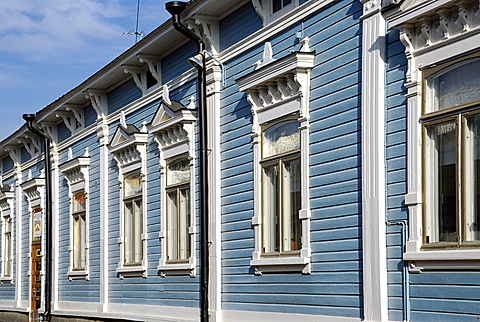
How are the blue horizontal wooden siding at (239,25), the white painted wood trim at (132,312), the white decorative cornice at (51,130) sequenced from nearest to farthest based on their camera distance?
the blue horizontal wooden siding at (239,25) < the white painted wood trim at (132,312) < the white decorative cornice at (51,130)

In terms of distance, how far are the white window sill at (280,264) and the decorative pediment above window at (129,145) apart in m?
5.42

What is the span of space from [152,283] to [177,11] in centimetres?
544

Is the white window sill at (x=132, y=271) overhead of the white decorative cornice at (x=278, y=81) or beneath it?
beneath

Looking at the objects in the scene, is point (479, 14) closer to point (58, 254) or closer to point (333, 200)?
point (333, 200)

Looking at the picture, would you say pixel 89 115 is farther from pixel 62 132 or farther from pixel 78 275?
pixel 78 275

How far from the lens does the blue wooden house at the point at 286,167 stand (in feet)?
30.2

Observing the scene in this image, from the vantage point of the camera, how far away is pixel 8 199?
29.1 metres

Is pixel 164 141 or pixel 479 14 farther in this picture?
pixel 164 141

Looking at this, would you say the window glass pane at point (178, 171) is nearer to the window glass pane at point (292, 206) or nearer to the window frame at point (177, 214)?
the window frame at point (177, 214)

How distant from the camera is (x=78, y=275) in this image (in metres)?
21.8

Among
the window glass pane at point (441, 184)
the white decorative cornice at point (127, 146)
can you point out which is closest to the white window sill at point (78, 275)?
the white decorative cornice at point (127, 146)

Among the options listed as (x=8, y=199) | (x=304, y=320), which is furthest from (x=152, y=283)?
(x=8, y=199)

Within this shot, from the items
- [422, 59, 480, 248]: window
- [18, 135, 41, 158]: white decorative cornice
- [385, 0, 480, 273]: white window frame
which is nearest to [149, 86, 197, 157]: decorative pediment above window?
[385, 0, 480, 273]: white window frame

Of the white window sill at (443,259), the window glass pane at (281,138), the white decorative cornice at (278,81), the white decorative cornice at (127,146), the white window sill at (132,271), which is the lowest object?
the white window sill at (132,271)
